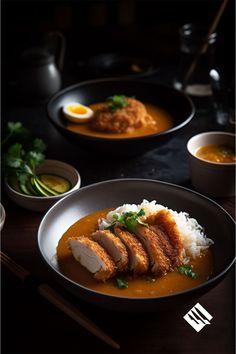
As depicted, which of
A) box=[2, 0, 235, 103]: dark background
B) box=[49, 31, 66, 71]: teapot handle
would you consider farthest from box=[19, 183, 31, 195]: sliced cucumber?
box=[2, 0, 235, 103]: dark background

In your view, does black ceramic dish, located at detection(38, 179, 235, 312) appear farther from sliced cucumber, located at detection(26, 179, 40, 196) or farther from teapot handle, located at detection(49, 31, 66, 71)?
teapot handle, located at detection(49, 31, 66, 71)

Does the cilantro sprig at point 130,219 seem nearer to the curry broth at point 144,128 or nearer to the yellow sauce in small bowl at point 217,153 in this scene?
the yellow sauce in small bowl at point 217,153

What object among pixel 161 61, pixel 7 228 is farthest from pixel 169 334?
pixel 161 61

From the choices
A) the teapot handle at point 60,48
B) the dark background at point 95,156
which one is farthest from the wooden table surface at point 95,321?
the teapot handle at point 60,48

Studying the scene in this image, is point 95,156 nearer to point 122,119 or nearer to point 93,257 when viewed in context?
point 122,119

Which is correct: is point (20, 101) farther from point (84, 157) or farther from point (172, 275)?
point (172, 275)

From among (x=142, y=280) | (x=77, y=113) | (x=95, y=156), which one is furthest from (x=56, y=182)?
(x=142, y=280)
